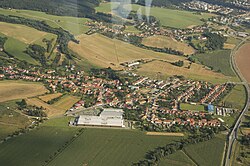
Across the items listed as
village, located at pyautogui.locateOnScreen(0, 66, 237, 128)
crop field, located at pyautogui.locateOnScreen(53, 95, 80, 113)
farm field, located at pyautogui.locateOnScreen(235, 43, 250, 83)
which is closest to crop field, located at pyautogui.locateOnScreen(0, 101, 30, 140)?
crop field, located at pyautogui.locateOnScreen(53, 95, 80, 113)

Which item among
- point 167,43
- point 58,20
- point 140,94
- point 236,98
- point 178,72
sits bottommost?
point 140,94

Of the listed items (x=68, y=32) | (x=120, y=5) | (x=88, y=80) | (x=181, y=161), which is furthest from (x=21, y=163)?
(x=120, y=5)

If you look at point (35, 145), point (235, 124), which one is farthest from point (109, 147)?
point (235, 124)

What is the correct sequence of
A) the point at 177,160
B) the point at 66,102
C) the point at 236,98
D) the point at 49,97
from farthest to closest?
the point at 236,98 < the point at 49,97 < the point at 66,102 < the point at 177,160

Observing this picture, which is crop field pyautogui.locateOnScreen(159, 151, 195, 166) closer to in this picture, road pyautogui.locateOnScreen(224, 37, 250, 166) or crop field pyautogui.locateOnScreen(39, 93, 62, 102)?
road pyautogui.locateOnScreen(224, 37, 250, 166)

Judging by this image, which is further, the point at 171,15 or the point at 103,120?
the point at 171,15

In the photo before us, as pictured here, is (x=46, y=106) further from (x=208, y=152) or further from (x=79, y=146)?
(x=208, y=152)

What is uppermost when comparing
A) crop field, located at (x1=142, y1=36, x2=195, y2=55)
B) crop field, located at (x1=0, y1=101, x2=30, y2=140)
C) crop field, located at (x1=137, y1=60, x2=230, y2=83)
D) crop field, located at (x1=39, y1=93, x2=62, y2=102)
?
crop field, located at (x1=142, y1=36, x2=195, y2=55)
